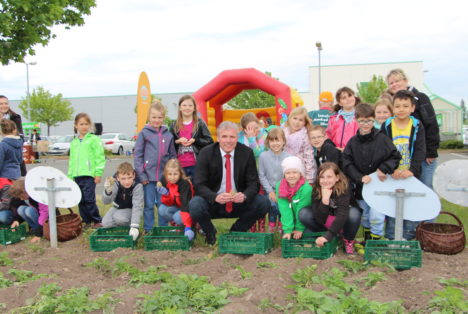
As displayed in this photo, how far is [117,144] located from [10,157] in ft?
75.1

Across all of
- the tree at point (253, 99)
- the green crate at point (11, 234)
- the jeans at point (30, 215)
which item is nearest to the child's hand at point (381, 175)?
the jeans at point (30, 215)

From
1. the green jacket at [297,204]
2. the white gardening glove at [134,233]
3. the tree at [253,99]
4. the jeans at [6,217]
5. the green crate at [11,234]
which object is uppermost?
the tree at [253,99]

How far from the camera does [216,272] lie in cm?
411

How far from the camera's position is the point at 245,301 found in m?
3.22

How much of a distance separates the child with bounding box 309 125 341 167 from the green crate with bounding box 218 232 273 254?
4.16 ft

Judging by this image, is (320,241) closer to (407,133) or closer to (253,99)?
(407,133)

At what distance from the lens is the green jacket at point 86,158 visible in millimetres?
6212

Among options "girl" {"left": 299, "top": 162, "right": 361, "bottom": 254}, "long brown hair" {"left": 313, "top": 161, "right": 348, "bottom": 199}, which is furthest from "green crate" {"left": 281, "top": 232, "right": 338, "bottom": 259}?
"long brown hair" {"left": 313, "top": 161, "right": 348, "bottom": 199}

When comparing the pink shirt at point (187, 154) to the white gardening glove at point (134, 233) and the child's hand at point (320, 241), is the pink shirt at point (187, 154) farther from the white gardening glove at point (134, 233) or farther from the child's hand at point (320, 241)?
the child's hand at point (320, 241)

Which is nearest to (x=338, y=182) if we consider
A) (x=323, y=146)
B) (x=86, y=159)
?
(x=323, y=146)

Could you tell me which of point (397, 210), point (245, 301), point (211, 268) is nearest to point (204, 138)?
point (211, 268)

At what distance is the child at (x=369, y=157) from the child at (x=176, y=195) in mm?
1955

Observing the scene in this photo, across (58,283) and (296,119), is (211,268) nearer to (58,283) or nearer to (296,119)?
(58,283)

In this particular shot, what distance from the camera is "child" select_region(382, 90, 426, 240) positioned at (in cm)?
471
